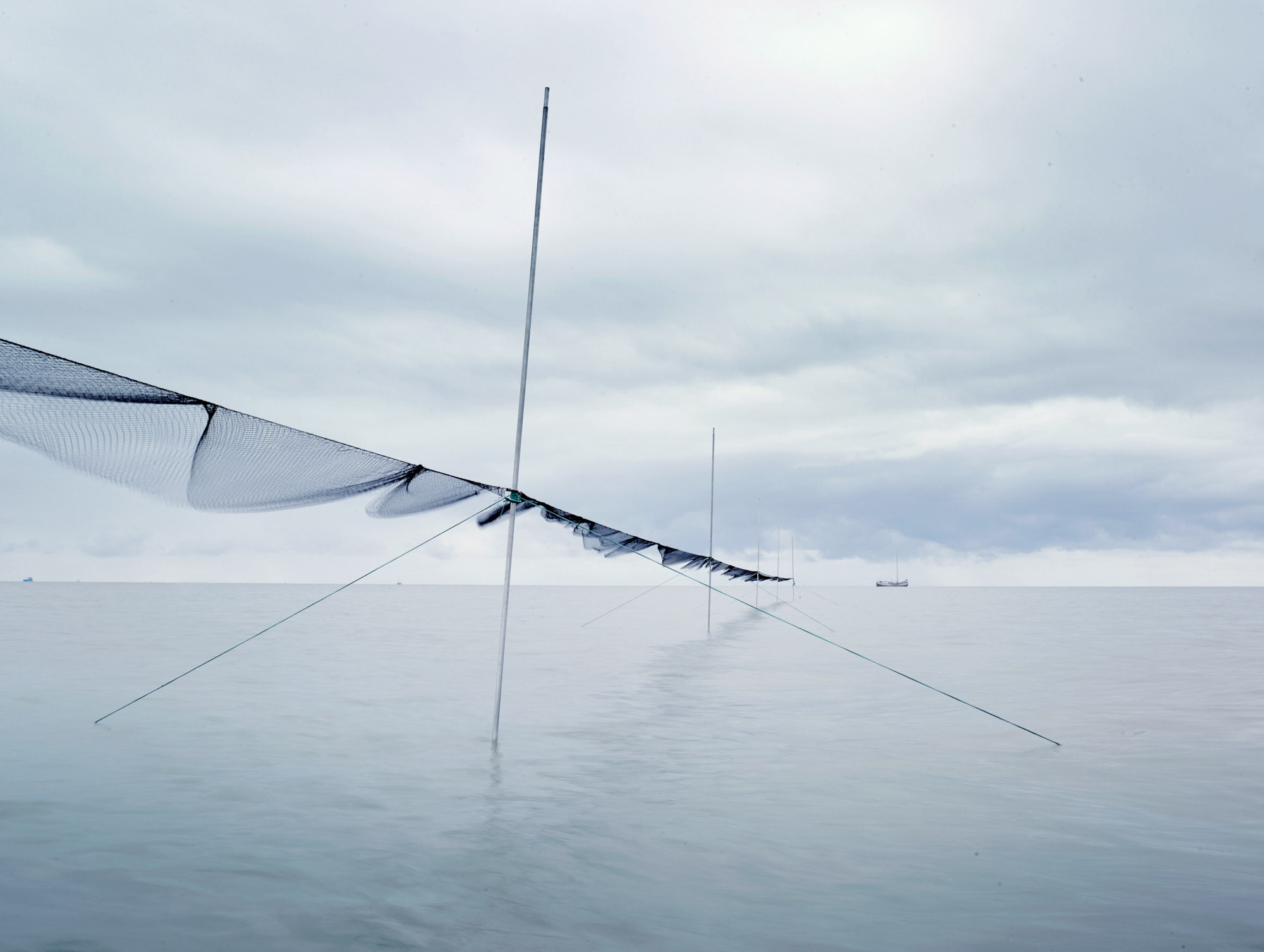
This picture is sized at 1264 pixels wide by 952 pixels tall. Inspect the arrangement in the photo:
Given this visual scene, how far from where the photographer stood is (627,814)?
7.30m

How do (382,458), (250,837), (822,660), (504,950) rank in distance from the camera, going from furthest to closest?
(822,660), (382,458), (250,837), (504,950)

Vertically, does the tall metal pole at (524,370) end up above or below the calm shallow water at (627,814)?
above

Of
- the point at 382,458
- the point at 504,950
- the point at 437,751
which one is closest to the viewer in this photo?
the point at 504,950

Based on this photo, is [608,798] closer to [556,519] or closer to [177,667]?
[556,519]

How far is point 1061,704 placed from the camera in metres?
13.8

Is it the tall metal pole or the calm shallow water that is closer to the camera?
the calm shallow water

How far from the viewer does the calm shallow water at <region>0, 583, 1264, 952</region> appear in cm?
485

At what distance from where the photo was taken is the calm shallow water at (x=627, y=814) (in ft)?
15.9

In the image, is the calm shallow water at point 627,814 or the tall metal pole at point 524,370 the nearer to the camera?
the calm shallow water at point 627,814

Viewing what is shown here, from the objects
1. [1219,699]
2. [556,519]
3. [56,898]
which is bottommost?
[56,898]

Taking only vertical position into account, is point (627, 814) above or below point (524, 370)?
below

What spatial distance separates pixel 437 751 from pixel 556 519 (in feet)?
10.5

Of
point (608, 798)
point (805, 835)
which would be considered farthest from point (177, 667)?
point (805, 835)

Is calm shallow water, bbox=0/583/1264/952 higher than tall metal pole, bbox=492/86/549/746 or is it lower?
lower
